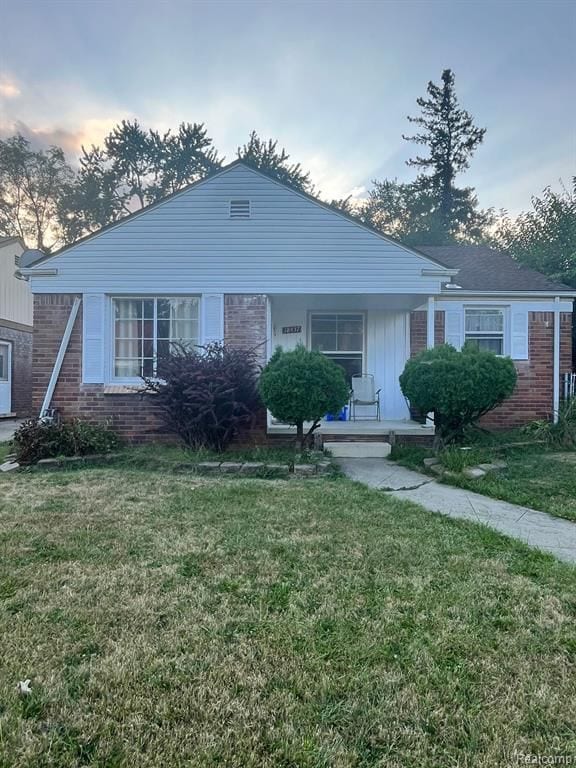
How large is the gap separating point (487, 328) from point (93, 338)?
7870mm

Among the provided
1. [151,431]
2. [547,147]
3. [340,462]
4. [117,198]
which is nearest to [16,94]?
[151,431]

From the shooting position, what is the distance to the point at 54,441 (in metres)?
6.64

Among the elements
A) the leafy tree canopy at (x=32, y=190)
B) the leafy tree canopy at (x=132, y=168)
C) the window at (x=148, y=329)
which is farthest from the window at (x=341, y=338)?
the leafy tree canopy at (x=32, y=190)

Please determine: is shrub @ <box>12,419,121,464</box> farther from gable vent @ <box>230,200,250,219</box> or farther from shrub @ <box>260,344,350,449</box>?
gable vent @ <box>230,200,250,219</box>

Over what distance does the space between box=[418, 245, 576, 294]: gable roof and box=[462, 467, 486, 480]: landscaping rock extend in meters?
4.66

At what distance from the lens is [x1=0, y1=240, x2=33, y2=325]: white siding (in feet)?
52.4

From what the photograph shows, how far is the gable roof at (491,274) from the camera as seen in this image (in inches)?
363

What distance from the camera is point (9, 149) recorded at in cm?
2569

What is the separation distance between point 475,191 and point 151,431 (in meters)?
25.8

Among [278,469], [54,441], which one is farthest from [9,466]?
[278,469]

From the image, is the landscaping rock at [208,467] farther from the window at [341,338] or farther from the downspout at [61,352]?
the window at [341,338]

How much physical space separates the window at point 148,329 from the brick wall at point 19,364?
954cm

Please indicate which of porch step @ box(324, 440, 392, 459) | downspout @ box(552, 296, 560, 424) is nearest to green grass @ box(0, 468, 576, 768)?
porch step @ box(324, 440, 392, 459)

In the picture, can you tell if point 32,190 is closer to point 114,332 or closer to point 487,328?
point 114,332
